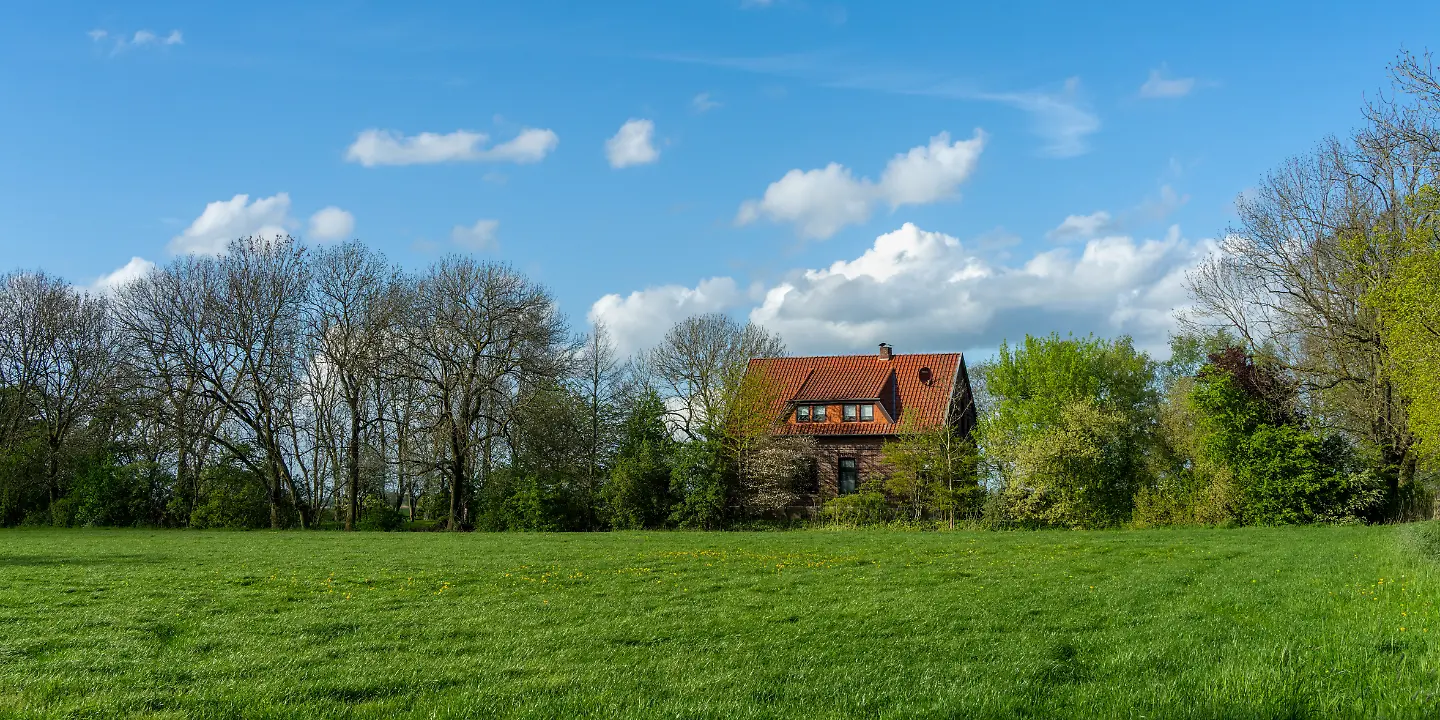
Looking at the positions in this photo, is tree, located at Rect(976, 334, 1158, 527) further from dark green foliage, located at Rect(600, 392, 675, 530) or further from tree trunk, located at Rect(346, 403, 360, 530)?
tree trunk, located at Rect(346, 403, 360, 530)

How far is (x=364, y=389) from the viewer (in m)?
45.2

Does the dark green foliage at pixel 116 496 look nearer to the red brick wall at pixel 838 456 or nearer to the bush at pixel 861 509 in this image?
the red brick wall at pixel 838 456

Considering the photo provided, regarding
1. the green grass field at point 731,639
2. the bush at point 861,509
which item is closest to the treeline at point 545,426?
the bush at point 861,509

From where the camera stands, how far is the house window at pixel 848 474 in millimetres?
47500

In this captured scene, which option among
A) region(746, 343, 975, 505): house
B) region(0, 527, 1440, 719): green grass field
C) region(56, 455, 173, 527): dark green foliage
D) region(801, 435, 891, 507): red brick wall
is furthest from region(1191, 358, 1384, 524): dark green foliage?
region(56, 455, 173, 527): dark green foliage

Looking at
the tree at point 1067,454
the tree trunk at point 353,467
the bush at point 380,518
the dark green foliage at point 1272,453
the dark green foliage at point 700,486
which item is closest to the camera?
the dark green foliage at point 1272,453

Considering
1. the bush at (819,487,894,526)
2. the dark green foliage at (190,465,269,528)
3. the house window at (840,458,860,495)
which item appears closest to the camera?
the bush at (819,487,894,526)

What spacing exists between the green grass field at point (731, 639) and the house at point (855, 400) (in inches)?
1165

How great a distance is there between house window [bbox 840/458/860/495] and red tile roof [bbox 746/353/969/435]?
4.88 feet

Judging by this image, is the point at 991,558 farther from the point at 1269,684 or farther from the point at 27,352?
the point at 27,352

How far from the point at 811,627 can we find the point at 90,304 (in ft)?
155

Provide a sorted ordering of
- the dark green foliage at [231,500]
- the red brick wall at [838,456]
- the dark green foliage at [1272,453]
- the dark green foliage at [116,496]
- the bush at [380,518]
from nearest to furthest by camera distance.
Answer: the dark green foliage at [1272,453] → the dark green foliage at [231,500] → the dark green foliage at [116,496] → the bush at [380,518] → the red brick wall at [838,456]

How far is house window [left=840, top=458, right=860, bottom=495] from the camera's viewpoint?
156ft

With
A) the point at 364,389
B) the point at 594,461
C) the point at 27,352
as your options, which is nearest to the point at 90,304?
the point at 27,352
